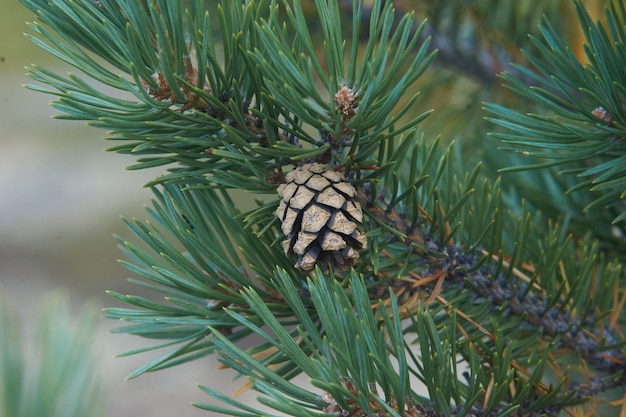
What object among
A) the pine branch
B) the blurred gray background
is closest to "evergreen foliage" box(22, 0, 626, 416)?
the pine branch

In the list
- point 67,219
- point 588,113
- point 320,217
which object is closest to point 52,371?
point 320,217

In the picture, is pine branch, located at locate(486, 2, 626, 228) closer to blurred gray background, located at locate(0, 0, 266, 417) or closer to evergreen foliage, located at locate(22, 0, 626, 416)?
evergreen foliage, located at locate(22, 0, 626, 416)

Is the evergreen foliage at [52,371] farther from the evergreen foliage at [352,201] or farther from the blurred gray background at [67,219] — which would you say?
the blurred gray background at [67,219]

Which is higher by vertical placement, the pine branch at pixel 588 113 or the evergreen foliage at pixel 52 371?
the pine branch at pixel 588 113

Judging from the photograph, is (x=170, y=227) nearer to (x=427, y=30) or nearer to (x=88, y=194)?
(x=427, y=30)

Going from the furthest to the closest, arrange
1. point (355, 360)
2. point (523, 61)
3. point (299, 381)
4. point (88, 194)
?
point (88, 194) → point (299, 381) → point (523, 61) → point (355, 360)

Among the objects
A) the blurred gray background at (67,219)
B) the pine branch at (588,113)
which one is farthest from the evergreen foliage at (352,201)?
the blurred gray background at (67,219)

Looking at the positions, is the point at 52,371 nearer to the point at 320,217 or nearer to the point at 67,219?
the point at 320,217

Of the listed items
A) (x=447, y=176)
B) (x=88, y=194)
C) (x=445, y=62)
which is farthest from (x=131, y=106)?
(x=88, y=194)
